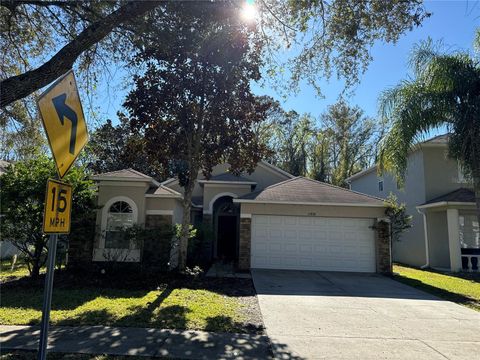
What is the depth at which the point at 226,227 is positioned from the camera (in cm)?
2080

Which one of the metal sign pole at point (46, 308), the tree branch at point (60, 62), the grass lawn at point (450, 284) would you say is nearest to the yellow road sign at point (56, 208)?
the metal sign pole at point (46, 308)

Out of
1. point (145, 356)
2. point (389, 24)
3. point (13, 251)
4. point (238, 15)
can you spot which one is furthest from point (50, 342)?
point (13, 251)

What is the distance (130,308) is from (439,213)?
1618 cm

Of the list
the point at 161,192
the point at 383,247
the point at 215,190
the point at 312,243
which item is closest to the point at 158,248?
the point at 161,192

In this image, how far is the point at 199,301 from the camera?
31.3 ft

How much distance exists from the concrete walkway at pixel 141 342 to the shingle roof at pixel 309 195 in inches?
372

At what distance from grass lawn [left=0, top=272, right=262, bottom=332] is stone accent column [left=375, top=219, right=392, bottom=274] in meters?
6.42

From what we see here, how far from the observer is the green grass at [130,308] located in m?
7.31

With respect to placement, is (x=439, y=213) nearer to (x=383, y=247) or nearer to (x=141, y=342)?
(x=383, y=247)

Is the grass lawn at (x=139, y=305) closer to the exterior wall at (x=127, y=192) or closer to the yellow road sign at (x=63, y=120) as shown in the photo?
the exterior wall at (x=127, y=192)

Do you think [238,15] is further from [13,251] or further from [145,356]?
[13,251]

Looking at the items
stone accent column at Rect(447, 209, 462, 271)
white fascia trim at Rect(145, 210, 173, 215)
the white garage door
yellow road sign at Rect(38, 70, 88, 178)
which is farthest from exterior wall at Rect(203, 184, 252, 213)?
yellow road sign at Rect(38, 70, 88, 178)

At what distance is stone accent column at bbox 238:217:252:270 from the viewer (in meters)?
15.3

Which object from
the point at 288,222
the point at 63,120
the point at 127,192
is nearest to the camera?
the point at 63,120
